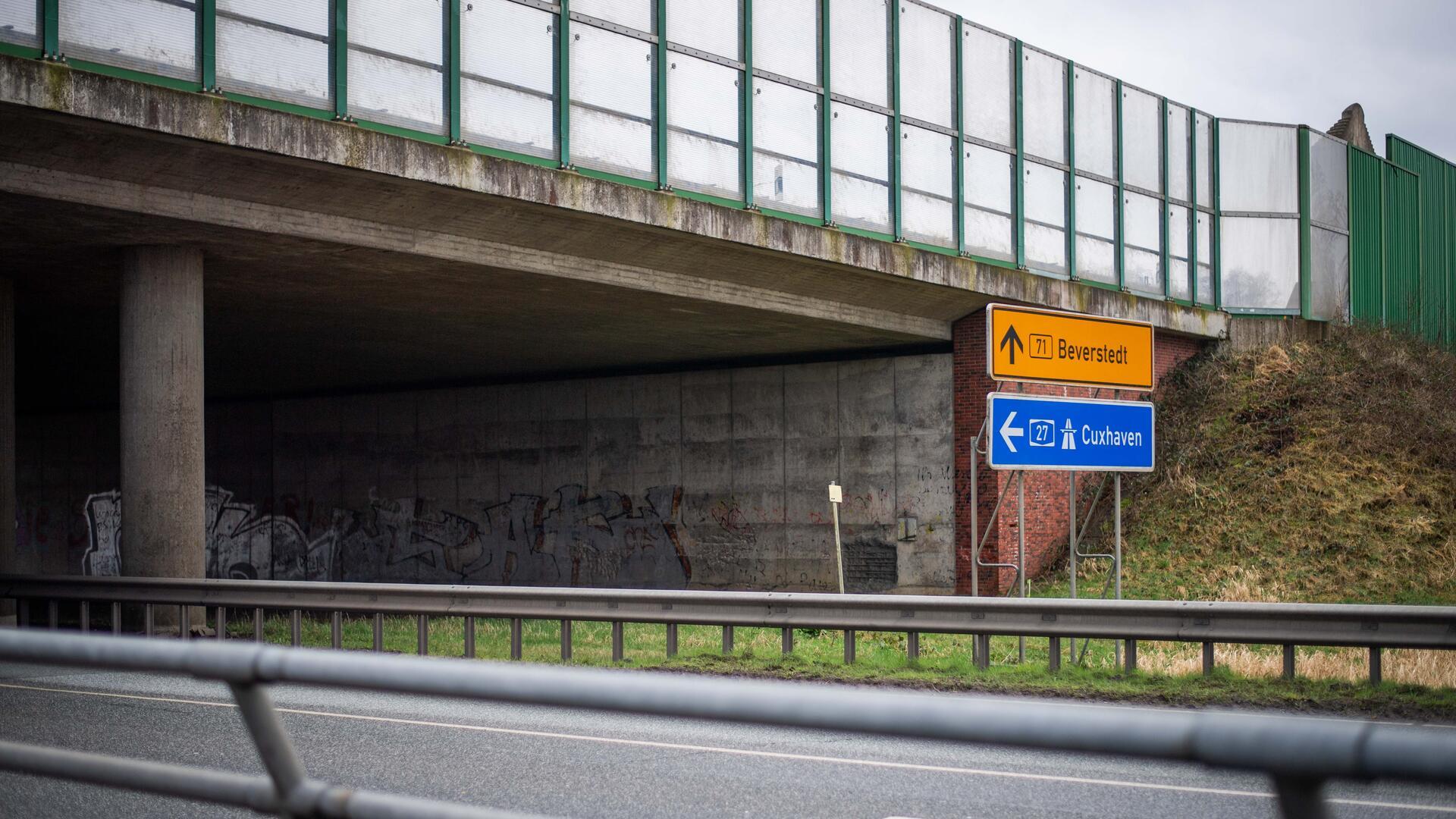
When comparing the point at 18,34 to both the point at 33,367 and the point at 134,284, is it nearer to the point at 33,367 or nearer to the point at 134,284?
the point at 134,284

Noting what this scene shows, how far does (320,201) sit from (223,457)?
19983 mm

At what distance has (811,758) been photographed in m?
7.48

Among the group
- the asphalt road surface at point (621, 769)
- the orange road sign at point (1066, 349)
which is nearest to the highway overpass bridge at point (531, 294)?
the orange road sign at point (1066, 349)

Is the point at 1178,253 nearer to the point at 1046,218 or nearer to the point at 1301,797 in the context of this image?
the point at 1046,218

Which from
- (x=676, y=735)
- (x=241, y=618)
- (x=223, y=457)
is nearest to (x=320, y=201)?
(x=241, y=618)

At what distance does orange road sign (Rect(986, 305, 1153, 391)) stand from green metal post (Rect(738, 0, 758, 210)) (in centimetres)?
591

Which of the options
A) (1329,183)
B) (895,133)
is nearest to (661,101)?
(895,133)

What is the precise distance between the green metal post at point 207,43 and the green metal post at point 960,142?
11.9 metres

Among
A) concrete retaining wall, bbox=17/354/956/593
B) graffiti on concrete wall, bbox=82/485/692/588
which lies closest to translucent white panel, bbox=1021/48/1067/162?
concrete retaining wall, bbox=17/354/956/593

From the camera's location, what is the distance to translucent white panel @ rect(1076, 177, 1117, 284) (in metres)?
23.6

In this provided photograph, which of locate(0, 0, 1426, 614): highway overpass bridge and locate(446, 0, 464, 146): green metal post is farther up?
locate(446, 0, 464, 146): green metal post

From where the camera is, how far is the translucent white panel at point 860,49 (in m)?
19.8

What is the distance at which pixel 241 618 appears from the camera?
18.1 meters

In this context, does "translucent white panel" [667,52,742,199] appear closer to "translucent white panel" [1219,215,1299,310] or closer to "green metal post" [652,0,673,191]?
"green metal post" [652,0,673,191]
